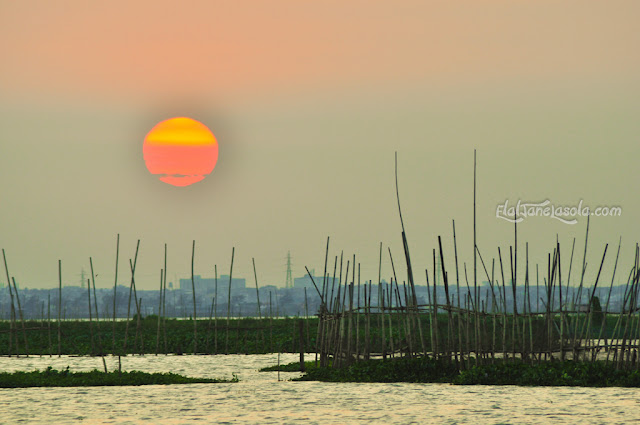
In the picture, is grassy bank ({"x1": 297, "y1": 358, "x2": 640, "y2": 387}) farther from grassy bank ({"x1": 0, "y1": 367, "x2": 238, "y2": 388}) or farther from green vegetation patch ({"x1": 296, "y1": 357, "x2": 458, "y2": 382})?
grassy bank ({"x1": 0, "y1": 367, "x2": 238, "y2": 388})

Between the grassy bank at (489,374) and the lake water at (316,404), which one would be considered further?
the grassy bank at (489,374)

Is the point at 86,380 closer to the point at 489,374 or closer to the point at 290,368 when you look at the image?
the point at 290,368

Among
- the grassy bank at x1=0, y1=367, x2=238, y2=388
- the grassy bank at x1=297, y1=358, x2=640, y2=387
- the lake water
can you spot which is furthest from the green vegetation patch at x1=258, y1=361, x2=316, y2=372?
the grassy bank at x1=0, y1=367, x2=238, y2=388

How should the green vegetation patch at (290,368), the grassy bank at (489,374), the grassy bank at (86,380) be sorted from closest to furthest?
the grassy bank at (489,374) → the grassy bank at (86,380) → the green vegetation patch at (290,368)

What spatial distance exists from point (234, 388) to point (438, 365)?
384 cm

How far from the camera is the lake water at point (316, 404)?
10523 millimetres

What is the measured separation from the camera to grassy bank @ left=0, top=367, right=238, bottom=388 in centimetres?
1566

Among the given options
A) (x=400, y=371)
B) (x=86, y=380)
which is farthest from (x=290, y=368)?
(x=86, y=380)

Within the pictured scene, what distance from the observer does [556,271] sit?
52.9ft

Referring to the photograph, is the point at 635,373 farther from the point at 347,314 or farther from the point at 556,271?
the point at 347,314

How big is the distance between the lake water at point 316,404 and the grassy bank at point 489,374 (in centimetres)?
42

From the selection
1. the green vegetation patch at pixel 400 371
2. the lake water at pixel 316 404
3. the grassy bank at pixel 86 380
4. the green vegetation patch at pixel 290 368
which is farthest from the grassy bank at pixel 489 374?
the grassy bank at pixel 86 380

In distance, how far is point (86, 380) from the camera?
15.9 meters

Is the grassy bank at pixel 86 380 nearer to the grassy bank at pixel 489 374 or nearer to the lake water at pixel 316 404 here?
the lake water at pixel 316 404
